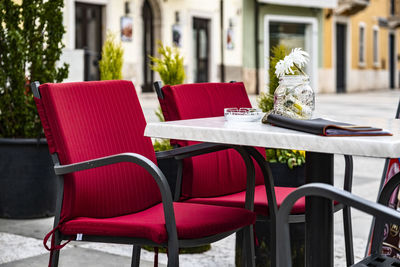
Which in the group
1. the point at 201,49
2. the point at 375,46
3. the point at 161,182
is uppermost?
the point at 375,46

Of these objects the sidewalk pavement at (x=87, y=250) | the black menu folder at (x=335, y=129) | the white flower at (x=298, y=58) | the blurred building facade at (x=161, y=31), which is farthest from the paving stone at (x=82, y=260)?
the blurred building facade at (x=161, y=31)

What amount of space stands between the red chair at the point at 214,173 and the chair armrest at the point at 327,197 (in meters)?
0.99

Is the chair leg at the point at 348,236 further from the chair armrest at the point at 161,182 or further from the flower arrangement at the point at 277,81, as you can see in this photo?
the chair armrest at the point at 161,182

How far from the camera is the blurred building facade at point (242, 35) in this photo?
2056cm

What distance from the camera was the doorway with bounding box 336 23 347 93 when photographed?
31422 millimetres

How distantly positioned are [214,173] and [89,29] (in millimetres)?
17600

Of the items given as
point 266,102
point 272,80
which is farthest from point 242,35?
point 272,80

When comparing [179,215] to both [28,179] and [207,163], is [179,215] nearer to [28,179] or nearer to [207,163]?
[207,163]

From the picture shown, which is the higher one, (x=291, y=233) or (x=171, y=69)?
(x=171, y=69)

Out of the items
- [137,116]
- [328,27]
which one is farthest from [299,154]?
[328,27]

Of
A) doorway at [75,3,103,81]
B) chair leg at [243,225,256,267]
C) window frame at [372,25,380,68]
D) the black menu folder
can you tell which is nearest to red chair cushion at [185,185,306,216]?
chair leg at [243,225,256,267]

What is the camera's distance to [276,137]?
6.87ft

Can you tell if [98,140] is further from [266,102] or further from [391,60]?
[391,60]

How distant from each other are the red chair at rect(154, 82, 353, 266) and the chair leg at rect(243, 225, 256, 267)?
0.40ft
